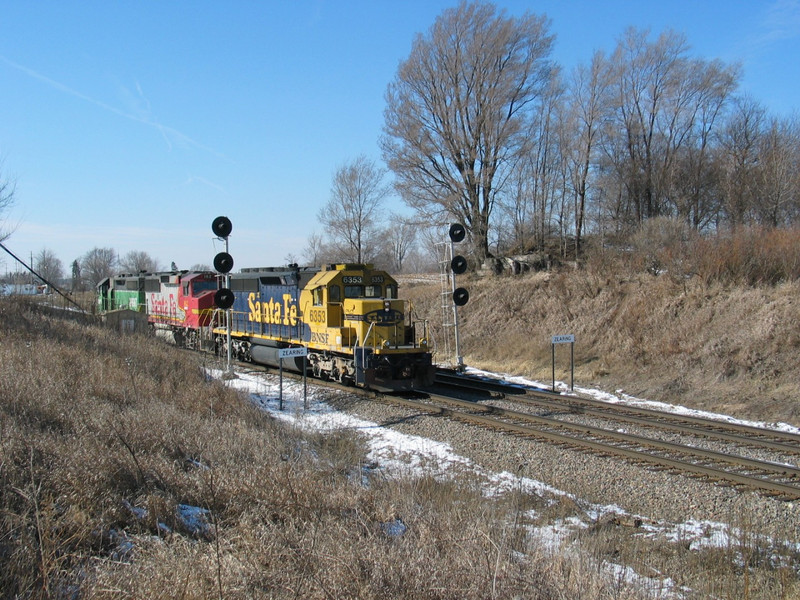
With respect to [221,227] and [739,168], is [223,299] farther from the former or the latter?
[739,168]

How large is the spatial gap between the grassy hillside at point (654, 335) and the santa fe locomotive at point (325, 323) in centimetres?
572

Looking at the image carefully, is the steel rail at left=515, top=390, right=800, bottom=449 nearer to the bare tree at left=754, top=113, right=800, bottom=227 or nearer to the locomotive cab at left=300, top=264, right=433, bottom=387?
the locomotive cab at left=300, top=264, right=433, bottom=387

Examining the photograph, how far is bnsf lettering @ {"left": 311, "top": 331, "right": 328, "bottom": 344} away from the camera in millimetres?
15383

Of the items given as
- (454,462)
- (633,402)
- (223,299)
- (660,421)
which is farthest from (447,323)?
(454,462)

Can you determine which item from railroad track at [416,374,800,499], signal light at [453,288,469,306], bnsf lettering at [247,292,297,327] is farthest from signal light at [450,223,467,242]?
railroad track at [416,374,800,499]

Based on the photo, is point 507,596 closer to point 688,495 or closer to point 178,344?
point 688,495

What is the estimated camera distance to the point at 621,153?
3059 centimetres

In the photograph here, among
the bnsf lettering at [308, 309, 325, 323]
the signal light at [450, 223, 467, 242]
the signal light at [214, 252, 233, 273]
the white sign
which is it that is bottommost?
the white sign

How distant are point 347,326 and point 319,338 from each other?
109cm

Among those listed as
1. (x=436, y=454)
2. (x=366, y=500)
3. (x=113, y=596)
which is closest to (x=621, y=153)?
(x=436, y=454)

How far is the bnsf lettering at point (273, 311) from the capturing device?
17.1m

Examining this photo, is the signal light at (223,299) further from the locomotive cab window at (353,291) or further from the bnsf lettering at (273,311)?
the locomotive cab window at (353,291)

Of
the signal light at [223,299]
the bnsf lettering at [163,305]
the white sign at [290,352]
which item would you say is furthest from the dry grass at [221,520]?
the bnsf lettering at [163,305]

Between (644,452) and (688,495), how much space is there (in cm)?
171
